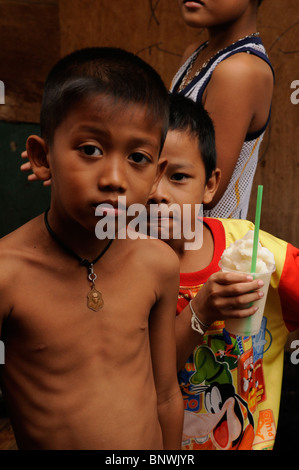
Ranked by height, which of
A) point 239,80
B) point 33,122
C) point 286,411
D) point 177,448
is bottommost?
point 286,411

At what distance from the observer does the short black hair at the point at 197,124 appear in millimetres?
1853

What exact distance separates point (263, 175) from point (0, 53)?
5.92 ft

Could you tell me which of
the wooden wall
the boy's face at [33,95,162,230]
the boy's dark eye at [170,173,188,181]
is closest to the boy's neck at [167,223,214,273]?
the boy's dark eye at [170,173,188,181]

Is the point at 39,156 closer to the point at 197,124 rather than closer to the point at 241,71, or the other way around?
the point at 197,124

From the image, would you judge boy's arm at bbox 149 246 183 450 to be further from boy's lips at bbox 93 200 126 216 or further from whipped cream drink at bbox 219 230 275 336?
boy's lips at bbox 93 200 126 216

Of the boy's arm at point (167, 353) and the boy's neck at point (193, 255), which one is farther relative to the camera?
the boy's neck at point (193, 255)

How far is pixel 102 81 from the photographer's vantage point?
1.23m

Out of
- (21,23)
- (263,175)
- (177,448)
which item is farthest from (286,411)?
(21,23)

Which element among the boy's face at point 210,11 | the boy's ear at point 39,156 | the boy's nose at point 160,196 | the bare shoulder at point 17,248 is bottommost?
the boy's nose at point 160,196

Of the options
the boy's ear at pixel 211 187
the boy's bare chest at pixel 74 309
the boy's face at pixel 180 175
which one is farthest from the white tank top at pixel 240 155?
the boy's bare chest at pixel 74 309

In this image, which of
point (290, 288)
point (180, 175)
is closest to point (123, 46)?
point (180, 175)

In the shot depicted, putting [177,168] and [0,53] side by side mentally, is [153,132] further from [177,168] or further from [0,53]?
[0,53]

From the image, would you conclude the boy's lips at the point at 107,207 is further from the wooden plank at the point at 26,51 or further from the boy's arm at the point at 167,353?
the wooden plank at the point at 26,51

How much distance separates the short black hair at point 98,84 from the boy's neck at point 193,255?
24.1 inches
